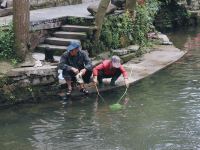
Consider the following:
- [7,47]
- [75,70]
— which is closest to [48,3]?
[7,47]

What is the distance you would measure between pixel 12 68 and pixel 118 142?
13.3 feet

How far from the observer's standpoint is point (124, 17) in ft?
60.8

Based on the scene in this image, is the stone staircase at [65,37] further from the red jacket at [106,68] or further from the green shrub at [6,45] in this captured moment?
the red jacket at [106,68]

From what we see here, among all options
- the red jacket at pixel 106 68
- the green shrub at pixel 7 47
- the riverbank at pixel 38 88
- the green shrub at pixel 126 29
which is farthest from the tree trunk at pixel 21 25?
the green shrub at pixel 126 29

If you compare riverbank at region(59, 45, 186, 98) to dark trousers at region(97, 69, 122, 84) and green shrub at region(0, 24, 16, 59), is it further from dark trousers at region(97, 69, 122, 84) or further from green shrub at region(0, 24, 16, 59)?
green shrub at region(0, 24, 16, 59)

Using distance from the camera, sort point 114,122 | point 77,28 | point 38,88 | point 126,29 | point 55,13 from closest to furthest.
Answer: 1. point 114,122
2. point 38,88
3. point 77,28
4. point 126,29
5. point 55,13

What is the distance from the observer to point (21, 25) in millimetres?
13305

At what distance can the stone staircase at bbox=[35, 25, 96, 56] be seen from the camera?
16.3 meters

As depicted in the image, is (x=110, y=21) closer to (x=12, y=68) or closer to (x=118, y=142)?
(x=12, y=68)

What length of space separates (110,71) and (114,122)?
2595mm

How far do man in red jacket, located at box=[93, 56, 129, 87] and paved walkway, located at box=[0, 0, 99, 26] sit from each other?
143 inches

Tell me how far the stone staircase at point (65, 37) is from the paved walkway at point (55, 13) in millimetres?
659

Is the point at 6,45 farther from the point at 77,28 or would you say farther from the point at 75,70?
the point at 77,28

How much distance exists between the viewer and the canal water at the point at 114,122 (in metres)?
10.1
